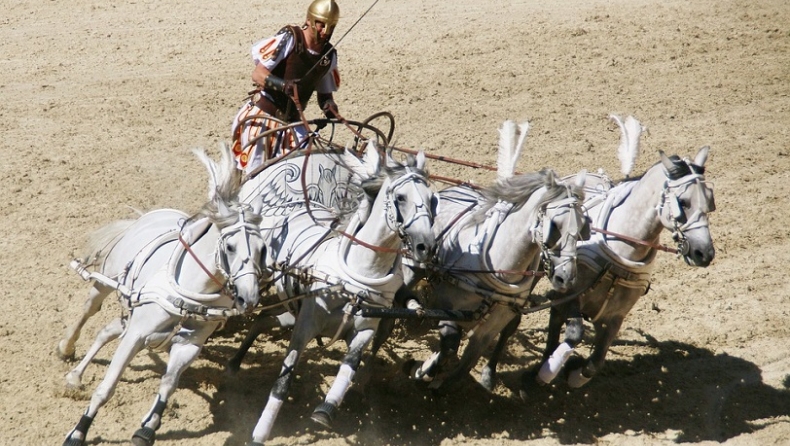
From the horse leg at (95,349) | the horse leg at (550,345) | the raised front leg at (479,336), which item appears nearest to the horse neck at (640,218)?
the horse leg at (550,345)

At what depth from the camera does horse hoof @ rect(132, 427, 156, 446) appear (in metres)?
5.55

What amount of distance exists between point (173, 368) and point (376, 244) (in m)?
1.34

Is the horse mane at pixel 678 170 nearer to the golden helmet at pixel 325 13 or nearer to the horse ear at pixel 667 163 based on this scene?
the horse ear at pixel 667 163

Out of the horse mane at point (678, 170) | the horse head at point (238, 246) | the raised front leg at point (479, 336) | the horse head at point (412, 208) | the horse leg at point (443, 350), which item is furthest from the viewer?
the raised front leg at point (479, 336)

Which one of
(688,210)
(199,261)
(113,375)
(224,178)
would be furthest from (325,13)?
(113,375)

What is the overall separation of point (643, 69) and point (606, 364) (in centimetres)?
545

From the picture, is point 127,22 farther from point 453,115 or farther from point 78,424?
point 78,424

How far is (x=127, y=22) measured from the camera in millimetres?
12453

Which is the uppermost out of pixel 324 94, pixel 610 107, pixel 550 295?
pixel 324 94

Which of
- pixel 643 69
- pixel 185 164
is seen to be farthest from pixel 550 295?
pixel 643 69

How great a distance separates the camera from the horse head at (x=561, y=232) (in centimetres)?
574

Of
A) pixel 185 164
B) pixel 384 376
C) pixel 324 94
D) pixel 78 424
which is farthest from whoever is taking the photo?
pixel 185 164

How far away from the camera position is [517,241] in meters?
6.03

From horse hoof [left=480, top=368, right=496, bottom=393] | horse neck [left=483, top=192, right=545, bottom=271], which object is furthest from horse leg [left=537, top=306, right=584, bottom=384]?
horse neck [left=483, top=192, right=545, bottom=271]
